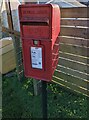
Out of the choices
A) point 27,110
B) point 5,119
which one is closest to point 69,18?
point 27,110

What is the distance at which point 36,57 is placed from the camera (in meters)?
2.11

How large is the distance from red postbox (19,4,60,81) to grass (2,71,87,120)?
1039 mm

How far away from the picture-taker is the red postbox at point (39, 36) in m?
1.97

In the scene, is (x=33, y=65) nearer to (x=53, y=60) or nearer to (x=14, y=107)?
(x=53, y=60)

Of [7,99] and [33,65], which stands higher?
[33,65]

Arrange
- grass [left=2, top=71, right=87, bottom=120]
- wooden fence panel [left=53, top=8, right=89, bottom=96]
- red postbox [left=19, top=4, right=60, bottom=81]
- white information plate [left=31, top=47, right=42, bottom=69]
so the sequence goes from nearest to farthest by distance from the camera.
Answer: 1. red postbox [left=19, top=4, right=60, bottom=81]
2. white information plate [left=31, top=47, right=42, bottom=69]
3. wooden fence panel [left=53, top=8, right=89, bottom=96]
4. grass [left=2, top=71, right=87, bottom=120]

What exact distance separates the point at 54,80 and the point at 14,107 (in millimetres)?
750

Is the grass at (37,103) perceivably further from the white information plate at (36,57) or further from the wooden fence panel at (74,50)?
the white information plate at (36,57)

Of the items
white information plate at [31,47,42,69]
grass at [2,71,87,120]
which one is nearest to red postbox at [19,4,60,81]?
white information plate at [31,47,42,69]

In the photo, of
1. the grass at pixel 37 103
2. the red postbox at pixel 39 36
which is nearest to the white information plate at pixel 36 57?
the red postbox at pixel 39 36

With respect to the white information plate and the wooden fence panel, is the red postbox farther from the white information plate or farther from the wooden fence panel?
the wooden fence panel

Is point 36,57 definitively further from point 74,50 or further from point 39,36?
point 74,50

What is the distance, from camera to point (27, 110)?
3.15 metres

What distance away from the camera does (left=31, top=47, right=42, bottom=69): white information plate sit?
6.82ft
